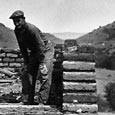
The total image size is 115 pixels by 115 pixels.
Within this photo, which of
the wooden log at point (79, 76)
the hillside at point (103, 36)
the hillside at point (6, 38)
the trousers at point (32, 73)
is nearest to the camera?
the wooden log at point (79, 76)

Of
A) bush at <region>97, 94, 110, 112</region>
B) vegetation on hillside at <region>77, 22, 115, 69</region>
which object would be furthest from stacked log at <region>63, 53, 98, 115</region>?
vegetation on hillside at <region>77, 22, 115, 69</region>

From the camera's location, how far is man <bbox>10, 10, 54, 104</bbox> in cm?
692

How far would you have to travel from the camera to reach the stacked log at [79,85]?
21.4 ft

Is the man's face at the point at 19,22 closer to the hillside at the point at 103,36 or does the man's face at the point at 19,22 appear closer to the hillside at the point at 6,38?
the hillside at the point at 6,38

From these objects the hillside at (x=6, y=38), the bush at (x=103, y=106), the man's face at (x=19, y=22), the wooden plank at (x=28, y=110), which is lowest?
the bush at (x=103, y=106)

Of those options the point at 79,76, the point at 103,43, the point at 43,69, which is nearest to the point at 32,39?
the point at 43,69

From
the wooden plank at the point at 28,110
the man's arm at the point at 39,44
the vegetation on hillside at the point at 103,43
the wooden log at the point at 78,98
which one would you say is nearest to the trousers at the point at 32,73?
the man's arm at the point at 39,44

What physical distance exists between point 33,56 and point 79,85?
1223mm

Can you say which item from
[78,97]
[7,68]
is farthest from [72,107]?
[7,68]

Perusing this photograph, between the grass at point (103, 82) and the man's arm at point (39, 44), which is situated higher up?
the man's arm at point (39, 44)

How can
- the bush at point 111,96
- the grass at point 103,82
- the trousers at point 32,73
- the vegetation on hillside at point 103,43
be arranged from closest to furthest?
the trousers at point 32,73 < the bush at point 111,96 < the grass at point 103,82 < the vegetation on hillside at point 103,43

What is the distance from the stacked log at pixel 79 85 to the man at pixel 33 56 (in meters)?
0.46

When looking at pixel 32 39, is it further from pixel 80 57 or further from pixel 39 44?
pixel 80 57

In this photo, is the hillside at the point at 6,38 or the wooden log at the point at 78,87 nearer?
the wooden log at the point at 78,87
